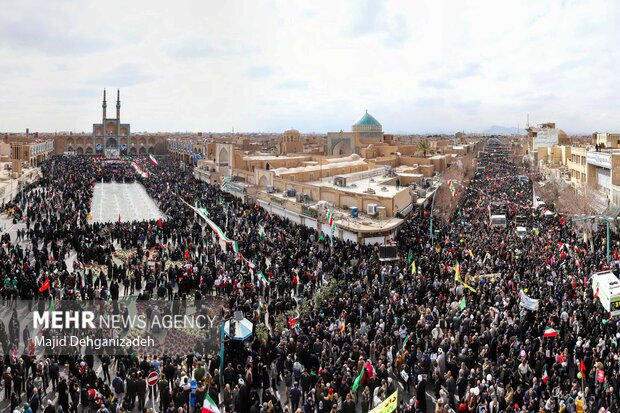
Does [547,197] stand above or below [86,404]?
above

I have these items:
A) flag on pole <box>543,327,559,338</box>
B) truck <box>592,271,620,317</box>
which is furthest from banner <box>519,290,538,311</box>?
truck <box>592,271,620,317</box>

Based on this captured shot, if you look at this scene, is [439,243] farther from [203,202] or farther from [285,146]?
[285,146]

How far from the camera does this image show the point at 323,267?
58.9 ft

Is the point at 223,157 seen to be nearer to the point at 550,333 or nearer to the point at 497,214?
the point at 497,214

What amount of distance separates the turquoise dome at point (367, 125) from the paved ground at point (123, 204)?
2992 centimetres

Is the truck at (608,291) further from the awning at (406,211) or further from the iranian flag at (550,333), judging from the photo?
the awning at (406,211)

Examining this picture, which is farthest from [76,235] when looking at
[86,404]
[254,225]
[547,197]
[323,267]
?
[547,197]

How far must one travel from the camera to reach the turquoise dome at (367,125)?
224ft

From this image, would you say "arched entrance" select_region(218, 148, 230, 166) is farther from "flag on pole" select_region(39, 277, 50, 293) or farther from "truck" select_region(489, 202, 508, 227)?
"flag on pole" select_region(39, 277, 50, 293)

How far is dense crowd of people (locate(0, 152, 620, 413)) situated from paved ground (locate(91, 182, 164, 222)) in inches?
306

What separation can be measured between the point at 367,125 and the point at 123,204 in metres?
38.5

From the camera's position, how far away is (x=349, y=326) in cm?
1269

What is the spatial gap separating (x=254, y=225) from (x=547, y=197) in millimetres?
18657

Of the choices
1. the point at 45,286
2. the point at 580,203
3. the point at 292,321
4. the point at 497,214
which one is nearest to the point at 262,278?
the point at 292,321
